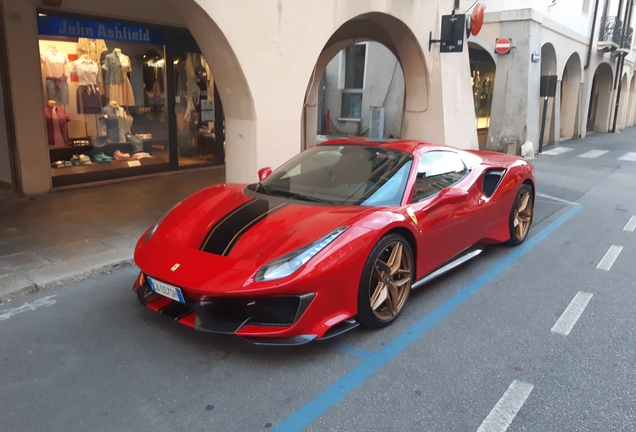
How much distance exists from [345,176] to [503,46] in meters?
13.7

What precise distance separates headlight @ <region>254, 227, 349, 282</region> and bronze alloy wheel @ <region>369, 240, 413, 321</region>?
0.53 meters

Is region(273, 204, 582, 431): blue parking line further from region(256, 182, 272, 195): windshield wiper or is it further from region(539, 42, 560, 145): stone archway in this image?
region(539, 42, 560, 145): stone archway

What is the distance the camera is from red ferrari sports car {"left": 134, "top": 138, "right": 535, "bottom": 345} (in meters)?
3.20

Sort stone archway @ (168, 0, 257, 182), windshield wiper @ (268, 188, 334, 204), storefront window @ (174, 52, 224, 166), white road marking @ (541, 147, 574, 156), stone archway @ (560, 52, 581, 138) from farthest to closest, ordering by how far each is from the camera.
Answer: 1. stone archway @ (560, 52, 581, 138)
2. white road marking @ (541, 147, 574, 156)
3. storefront window @ (174, 52, 224, 166)
4. stone archway @ (168, 0, 257, 182)
5. windshield wiper @ (268, 188, 334, 204)

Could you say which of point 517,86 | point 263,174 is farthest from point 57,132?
point 517,86

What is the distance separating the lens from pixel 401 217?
12.8ft

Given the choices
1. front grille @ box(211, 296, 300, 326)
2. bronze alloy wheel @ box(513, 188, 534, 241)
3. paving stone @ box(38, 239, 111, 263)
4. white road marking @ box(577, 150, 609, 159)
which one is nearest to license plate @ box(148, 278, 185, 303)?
front grille @ box(211, 296, 300, 326)

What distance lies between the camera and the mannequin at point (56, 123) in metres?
8.35

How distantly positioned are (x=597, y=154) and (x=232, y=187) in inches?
630

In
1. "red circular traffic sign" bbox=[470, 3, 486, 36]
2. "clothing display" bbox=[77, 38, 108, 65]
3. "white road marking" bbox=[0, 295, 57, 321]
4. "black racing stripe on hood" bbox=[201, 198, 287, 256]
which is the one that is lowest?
"white road marking" bbox=[0, 295, 57, 321]

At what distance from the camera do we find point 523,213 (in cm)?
617

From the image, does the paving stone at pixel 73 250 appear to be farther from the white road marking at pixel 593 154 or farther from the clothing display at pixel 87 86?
the white road marking at pixel 593 154

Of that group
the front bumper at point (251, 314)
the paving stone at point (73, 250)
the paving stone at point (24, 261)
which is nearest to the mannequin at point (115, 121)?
the paving stone at point (73, 250)

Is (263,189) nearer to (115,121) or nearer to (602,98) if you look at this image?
(115,121)
